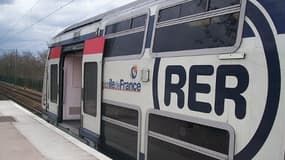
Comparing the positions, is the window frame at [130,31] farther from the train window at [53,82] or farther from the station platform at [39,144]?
the train window at [53,82]

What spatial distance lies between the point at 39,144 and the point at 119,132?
1868 millimetres

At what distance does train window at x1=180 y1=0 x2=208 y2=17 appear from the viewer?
13.0 ft

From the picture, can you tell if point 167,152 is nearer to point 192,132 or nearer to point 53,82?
point 192,132

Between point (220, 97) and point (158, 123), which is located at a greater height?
point (220, 97)

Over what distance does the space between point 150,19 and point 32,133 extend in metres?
4.43

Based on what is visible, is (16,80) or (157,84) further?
(16,80)

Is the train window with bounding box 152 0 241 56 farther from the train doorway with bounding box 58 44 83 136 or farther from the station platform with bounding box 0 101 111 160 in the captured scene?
the train doorway with bounding box 58 44 83 136

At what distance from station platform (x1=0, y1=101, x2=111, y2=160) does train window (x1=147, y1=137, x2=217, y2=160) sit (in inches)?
44.3

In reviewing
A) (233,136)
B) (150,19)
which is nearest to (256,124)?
(233,136)

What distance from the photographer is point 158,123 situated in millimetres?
4668

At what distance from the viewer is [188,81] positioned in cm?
401

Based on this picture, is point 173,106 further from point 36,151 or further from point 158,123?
point 36,151

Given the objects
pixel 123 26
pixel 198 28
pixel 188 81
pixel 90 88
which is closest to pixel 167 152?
pixel 188 81

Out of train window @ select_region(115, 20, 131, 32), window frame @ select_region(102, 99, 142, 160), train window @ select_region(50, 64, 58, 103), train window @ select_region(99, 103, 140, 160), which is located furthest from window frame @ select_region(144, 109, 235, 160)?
train window @ select_region(50, 64, 58, 103)
